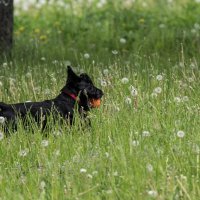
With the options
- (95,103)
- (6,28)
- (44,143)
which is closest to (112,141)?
(44,143)

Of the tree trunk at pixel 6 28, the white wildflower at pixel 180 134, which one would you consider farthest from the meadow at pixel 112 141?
the tree trunk at pixel 6 28

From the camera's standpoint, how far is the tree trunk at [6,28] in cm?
1095

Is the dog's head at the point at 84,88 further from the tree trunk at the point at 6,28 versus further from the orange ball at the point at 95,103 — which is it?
the tree trunk at the point at 6,28

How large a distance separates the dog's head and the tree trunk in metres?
3.72

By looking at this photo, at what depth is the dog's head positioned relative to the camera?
24.2 feet

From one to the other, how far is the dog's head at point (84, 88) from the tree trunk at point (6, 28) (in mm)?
3719

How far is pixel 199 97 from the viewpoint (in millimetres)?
7266

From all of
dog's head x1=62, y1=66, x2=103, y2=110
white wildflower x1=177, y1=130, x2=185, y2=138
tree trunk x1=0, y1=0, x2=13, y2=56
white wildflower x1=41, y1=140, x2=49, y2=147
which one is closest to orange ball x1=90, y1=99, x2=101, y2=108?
dog's head x1=62, y1=66, x2=103, y2=110

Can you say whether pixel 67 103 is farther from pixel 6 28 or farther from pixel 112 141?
pixel 6 28

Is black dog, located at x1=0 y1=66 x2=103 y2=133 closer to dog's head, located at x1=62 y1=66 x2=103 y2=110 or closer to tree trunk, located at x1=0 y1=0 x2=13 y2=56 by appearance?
dog's head, located at x1=62 y1=66 x2=103 y2=110

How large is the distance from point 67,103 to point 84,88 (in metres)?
0.23

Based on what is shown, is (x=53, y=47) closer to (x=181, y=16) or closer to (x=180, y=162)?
(x=181, y=16)

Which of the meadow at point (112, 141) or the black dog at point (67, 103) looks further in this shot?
the black dog at point (67, 103)

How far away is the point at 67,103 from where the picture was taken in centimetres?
735
